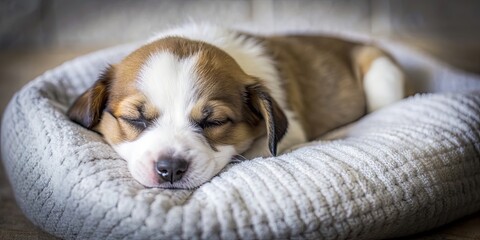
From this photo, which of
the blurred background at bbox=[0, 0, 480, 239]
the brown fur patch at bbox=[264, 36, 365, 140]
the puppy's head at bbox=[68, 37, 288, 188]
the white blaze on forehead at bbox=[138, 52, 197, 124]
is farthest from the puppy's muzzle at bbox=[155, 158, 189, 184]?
the blurred background at bbox=[0, 0, 480, 239]

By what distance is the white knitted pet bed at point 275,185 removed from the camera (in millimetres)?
1836

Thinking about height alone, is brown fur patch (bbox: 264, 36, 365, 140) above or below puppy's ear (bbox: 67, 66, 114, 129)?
below

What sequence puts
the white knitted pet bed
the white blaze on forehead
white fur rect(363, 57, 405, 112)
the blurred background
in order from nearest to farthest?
the white knitted pet bed < the white blaze on forehead < white fur rect(363, 57, 405, 112) < the blurred background

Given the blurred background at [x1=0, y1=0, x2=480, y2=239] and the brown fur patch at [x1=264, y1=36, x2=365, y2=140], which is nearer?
the brown fur patch at [x1=264, y1=36, x2=365, y2=140]

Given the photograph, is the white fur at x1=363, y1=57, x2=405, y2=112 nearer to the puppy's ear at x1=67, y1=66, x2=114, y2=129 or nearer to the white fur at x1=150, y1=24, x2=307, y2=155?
the white fur at x1=150, y1=24, x2=307, y2=155

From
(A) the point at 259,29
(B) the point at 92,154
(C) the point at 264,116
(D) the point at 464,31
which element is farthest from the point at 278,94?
(D) the point at 464,31

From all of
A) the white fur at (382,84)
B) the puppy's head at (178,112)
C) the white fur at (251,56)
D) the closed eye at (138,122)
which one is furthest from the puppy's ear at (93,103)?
the white fur at (382,84)

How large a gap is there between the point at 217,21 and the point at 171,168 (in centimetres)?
281

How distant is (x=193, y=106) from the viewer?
221 cm

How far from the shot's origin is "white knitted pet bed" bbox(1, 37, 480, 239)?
6.02 ft

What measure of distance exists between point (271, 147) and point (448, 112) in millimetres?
813

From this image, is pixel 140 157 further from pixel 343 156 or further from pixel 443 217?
pixel 443 217

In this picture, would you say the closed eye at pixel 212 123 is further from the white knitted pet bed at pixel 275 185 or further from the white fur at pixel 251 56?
the white fur at pixel 251 56

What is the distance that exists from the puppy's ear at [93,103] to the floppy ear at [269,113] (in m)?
0.57
